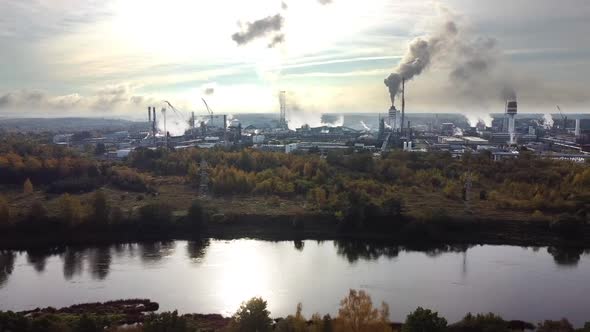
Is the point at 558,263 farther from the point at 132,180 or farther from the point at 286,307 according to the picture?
the point at 132,180

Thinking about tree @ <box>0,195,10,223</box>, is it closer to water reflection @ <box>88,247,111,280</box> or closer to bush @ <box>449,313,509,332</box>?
water reflection @ <box>88,247,111,280</box>

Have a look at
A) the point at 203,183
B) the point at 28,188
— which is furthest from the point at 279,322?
the point at 28,188

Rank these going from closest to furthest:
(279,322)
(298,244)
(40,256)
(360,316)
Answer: (360,316) → (279,322) → (40,256) → (298,244)

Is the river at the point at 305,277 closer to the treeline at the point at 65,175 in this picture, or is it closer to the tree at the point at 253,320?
the tree at the point at 253,320

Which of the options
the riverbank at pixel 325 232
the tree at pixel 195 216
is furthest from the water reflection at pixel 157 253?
the tree at pixel 195 216

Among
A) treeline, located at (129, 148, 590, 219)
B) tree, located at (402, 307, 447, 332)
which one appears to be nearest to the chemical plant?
treeline, located at (129, 148, 590, 219)

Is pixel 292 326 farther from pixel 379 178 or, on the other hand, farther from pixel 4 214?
pixel 379 178
